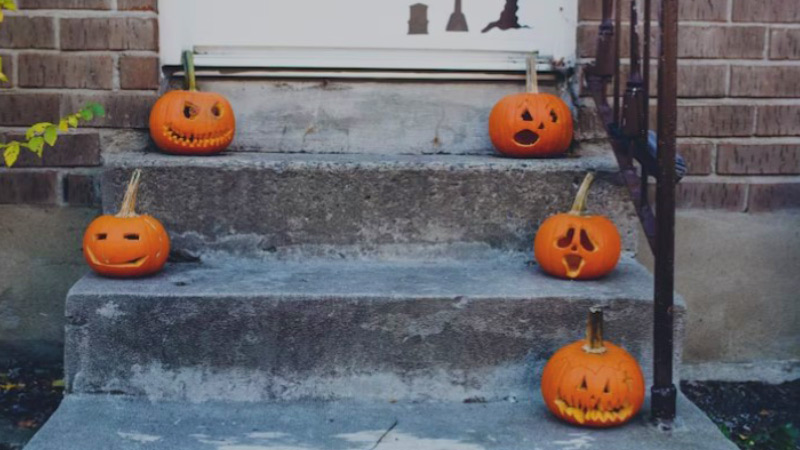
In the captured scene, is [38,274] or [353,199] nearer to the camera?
[353,199]

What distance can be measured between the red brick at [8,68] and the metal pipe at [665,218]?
7.99 feet

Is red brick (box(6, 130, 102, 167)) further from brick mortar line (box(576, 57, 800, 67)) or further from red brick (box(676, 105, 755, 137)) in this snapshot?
red brick (box(676, 105, 755, 137))

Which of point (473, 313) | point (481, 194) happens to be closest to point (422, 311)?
point (473, 313)

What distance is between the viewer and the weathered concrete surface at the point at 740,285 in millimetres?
3871

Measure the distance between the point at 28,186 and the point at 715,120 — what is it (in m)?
2.71

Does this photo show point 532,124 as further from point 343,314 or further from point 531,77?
point 343,314

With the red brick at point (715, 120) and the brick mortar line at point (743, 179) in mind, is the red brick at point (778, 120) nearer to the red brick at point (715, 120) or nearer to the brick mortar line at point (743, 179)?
the red brick at point (715, 120)

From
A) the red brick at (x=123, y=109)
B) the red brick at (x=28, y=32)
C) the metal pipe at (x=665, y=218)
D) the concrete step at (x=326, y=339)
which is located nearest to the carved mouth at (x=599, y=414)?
the metal pipe at (x=665, y=218)

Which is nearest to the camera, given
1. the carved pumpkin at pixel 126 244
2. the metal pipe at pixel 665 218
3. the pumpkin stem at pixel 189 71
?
the metal pipe at pixel 665 218

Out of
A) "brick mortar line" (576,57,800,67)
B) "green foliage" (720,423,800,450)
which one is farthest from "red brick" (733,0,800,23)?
"green foliage" (720,423,800,450)

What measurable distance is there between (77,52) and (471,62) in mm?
1528

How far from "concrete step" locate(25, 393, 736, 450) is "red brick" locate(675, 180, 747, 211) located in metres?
1.18

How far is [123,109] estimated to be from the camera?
369cm

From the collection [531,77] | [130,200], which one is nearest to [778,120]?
[531,77]
